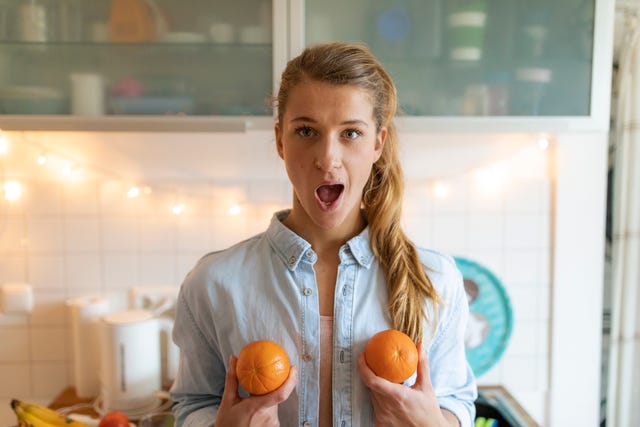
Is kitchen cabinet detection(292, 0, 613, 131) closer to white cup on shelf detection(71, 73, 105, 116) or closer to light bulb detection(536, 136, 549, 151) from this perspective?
light bulb detection(536, 136, 549, 151)

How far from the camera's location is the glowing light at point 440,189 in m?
1.45

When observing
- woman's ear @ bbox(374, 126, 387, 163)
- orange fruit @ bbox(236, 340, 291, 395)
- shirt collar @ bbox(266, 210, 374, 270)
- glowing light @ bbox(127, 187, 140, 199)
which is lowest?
orange fruit @ bbox(236, 340, 291, 395)

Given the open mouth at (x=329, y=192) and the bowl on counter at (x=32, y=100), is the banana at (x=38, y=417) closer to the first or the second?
the bowl on counter at (x=32, y=100)

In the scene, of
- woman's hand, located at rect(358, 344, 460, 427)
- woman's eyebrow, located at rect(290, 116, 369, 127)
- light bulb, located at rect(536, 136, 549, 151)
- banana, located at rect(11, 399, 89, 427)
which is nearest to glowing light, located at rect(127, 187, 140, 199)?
banana, located at rect(11, 399, 89, 427)

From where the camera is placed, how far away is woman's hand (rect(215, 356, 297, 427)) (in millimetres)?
641

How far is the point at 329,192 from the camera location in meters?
0.74

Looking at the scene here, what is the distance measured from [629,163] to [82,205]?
1602mm

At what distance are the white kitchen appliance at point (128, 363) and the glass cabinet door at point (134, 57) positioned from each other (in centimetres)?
54

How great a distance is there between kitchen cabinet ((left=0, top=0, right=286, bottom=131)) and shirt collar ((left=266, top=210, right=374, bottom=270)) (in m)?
0.46

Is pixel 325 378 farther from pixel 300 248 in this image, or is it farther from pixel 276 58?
pixel 276 58

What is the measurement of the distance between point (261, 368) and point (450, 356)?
1.11 ft

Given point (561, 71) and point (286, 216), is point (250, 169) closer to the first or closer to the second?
point (286, 216)

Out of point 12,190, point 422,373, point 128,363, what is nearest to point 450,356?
point 422,373

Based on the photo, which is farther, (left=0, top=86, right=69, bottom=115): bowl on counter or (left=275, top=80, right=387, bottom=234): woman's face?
(left=0, top=86, right=69, bottom=115): bowl on counter
